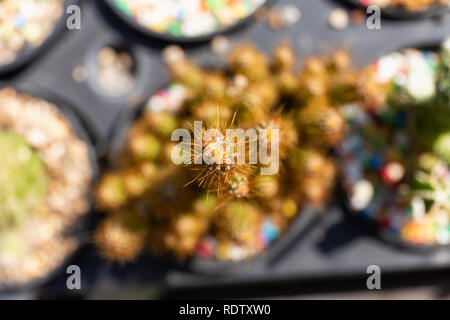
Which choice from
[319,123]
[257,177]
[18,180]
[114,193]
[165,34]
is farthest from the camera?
[165,34]

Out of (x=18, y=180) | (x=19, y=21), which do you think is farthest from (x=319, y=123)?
(x=19, y=21)

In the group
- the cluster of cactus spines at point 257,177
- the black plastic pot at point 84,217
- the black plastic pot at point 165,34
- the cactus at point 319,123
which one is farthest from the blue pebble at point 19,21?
the cactus at point 319,123

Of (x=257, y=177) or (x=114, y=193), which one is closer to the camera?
(x=257, y=177)

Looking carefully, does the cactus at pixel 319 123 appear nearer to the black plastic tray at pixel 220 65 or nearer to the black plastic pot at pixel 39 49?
the black plastic tray at pixel 220 65

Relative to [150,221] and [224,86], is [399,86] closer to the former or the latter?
[224,86]

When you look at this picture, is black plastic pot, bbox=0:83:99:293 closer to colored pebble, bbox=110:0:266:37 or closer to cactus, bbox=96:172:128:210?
cactus, bbox=96:172:128:210

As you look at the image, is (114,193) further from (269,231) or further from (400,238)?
(400,238)

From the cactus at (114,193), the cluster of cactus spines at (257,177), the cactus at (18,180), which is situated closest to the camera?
the cluster of cactus spines at (257,177)
